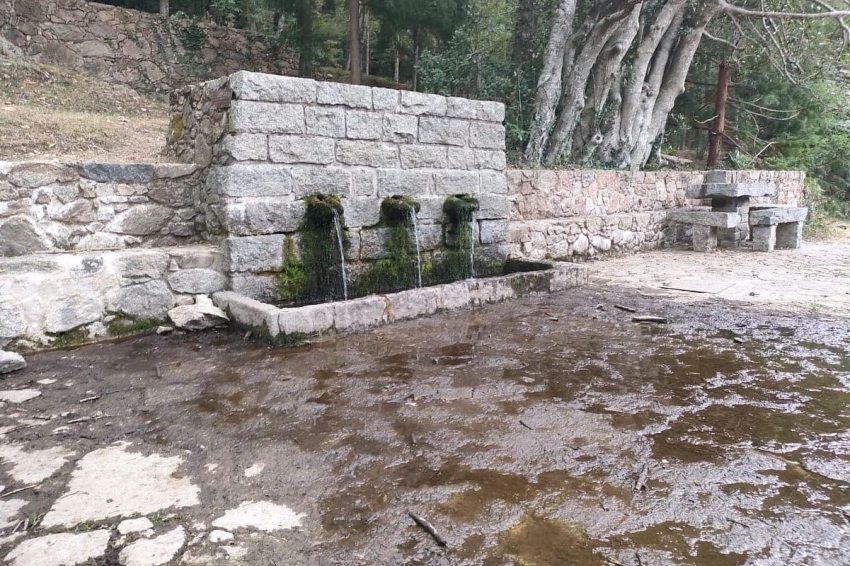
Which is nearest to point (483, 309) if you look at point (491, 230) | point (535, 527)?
point (491, 230)

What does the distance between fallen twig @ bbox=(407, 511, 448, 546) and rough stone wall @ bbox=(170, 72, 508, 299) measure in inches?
116

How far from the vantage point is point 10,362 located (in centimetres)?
333

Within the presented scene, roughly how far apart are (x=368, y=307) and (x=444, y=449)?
202 centimetres

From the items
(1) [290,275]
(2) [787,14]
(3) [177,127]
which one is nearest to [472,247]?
(1) [290,275]

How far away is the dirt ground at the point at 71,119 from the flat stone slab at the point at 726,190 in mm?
8106

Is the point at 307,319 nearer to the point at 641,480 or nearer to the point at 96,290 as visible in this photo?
the point at 96,290

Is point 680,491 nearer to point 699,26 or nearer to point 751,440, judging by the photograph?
point 751,440

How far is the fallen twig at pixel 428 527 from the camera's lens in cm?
182

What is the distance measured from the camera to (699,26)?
34.4ft

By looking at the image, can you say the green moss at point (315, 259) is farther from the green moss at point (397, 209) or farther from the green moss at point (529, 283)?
the green moss at point (529, 283)

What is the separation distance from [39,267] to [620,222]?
24.7ft

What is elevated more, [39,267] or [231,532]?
[39,267]

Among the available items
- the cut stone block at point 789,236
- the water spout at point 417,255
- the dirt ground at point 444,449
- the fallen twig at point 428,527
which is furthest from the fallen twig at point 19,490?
the cut stone block at point 789,236

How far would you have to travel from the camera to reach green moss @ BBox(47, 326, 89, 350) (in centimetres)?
379
